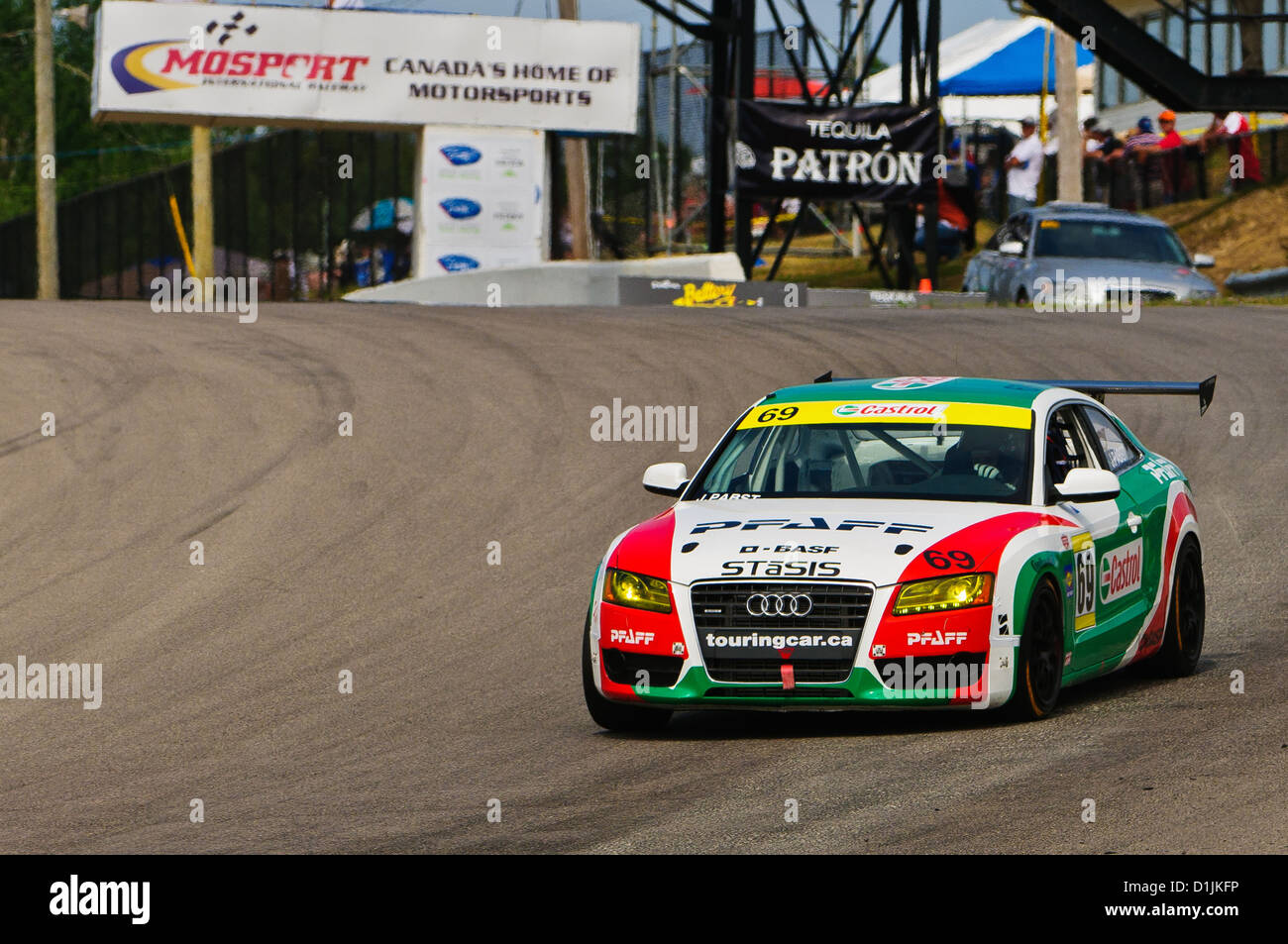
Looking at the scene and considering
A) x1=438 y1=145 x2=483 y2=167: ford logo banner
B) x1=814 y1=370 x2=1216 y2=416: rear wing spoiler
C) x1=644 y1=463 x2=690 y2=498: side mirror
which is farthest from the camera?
x1=438 y1=145 x2=483 y2=167: ford logo banner

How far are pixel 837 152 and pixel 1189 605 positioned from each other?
2195 centimetres

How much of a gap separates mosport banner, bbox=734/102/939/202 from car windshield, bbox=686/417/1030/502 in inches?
857

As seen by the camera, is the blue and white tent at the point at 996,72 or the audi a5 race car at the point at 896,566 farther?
the blue and white tent at the point at 996,72

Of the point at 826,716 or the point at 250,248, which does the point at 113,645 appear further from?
the point at 250,248

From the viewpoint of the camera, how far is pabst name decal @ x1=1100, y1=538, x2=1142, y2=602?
9219 mm

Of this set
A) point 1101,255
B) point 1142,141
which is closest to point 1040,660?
point 1101,255

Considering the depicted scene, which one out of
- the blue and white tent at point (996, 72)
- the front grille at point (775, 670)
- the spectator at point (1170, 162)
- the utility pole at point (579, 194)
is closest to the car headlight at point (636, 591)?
the front grille at point (775, 670)

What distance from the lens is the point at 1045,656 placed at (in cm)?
856

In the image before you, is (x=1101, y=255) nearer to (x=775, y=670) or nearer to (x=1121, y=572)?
(x=1121, y=572)

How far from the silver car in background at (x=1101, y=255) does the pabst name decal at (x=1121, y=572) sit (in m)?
14.6

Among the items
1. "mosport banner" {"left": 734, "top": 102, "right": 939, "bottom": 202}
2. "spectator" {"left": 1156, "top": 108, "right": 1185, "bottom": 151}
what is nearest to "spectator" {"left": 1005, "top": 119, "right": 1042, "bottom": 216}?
"spectator" {"left": 1156, "top": 108, "right": 1185, "bottom": 151}

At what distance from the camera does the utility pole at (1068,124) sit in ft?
114

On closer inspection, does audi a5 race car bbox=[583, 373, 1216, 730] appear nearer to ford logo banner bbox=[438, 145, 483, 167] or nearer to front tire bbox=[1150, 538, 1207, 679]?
front tire bbox=[1150, 538, 1207, 679]

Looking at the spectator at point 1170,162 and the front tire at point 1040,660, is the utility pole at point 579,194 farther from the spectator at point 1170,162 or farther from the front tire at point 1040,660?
the front tire at point 1040,660
